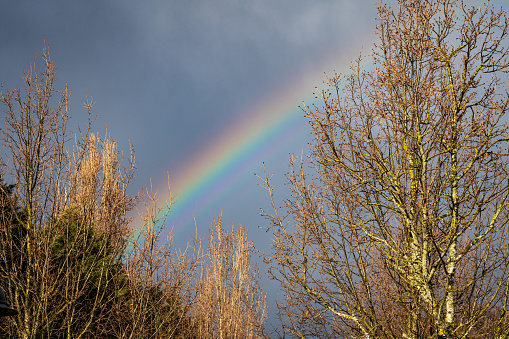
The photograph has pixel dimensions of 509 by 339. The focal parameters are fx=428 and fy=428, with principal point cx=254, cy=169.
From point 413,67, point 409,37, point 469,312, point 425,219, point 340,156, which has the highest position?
point 409,37

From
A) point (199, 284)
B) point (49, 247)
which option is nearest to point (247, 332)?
point (199, 284)

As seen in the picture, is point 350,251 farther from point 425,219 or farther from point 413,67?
point 413,67

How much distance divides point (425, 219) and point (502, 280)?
4.99 feet

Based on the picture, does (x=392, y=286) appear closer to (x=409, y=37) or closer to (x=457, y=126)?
(x=457, y=126)

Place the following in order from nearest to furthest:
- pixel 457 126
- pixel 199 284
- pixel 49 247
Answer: pixel 457 126
pixel 49 247
pixel 199 284

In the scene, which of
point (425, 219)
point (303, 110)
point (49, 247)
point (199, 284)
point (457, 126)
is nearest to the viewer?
point (425, 219)

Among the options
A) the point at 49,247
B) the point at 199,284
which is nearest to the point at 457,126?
the point at 49,247

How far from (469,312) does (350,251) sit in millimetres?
1786

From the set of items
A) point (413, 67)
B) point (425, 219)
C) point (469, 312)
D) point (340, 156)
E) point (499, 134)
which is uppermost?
point (413, 67)

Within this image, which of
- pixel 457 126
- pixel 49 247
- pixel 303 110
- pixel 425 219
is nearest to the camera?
pixel 425 219

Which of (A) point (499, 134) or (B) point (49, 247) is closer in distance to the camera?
(A) point (499, 134)

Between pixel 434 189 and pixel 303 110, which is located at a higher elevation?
pixel 303 110

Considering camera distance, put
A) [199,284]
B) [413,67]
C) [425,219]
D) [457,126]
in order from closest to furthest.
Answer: [425,219], [457,126], [413,67], [199,284]

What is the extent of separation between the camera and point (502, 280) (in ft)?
19.3
